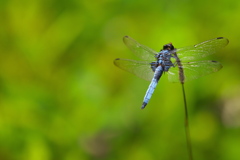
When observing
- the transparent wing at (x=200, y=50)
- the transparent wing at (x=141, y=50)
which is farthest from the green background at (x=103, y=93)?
the transparent wing at (x=200, y=50)

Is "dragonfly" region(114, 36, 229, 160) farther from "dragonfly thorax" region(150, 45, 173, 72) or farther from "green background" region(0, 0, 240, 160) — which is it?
"green background" region(0, 0, 240, 160)

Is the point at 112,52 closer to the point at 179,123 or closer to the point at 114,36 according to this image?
the point at 114,36

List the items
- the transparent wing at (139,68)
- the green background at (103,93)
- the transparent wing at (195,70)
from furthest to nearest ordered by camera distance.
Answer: the green background at (103,93)
the transparent wing at (139,68)
the transparent wing at (195,70)

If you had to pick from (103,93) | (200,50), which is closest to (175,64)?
(200,50)

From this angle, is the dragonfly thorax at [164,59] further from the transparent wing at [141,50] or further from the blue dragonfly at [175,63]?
the transparent wing at [141,50]

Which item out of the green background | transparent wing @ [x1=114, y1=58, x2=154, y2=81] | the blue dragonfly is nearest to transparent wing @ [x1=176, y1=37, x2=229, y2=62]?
the blue dragonfly

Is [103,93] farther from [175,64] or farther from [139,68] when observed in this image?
[175,64]
